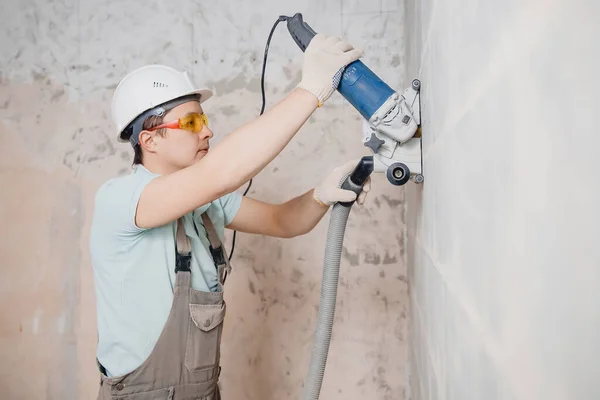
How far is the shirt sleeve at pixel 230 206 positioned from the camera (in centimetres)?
171

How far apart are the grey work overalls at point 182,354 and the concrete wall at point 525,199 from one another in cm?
95

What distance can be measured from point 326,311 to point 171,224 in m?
0.52

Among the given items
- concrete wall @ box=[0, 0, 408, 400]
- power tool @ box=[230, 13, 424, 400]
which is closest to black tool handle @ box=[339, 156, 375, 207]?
power tool @ box=[230, 13, 424, 400]

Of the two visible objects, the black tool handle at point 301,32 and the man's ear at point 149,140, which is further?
the man's ear at point 149,140

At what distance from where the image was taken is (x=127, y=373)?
139 centimetres

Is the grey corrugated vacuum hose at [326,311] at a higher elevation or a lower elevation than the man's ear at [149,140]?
lower

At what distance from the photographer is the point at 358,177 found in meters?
1.37

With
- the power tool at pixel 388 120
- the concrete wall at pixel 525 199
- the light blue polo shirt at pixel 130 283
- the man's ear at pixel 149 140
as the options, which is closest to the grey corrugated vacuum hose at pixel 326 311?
the power tool at pixel 388 120

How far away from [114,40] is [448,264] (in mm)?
2158

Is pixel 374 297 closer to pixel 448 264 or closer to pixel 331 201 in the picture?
pixel 331 201

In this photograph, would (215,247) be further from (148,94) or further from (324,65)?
(324,65)

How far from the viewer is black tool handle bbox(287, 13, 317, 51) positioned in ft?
4.21

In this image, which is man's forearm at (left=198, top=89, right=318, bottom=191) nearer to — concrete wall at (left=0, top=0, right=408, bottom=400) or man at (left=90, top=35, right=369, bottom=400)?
man at (left=90, top=35, right=369, bottom=400)

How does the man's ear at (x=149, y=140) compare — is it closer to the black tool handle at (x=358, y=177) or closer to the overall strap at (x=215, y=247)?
the overall strap at (x=215, y=247)
